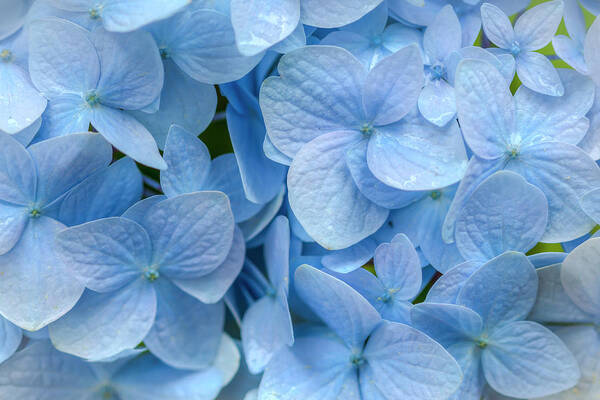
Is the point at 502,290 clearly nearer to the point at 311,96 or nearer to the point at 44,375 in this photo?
the point at 311,96

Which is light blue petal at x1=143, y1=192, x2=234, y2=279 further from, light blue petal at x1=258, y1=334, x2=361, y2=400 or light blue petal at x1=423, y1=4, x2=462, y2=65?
light blue petal at x1=423, y1=4, x2=462, y2=65

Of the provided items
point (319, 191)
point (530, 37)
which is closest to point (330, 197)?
point (319, 191)

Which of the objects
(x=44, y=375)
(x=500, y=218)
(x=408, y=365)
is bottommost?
(x=44, y=375)

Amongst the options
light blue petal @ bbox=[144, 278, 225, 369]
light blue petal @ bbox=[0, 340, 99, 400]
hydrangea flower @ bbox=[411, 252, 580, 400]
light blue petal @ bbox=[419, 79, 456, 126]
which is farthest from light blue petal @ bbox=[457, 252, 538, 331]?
light blue petal @ bbox=[0, 340, 99, 400]

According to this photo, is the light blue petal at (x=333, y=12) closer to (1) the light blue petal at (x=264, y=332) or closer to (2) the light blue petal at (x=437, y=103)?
(2) the light blue petal at (x=437, y=103)

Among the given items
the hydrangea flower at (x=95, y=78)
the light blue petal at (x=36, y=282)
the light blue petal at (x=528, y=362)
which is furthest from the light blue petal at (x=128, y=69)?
the light blue petal at (x=528, y=362)

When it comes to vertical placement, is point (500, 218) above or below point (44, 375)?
above

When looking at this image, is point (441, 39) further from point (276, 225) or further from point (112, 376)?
point (112, 376)
